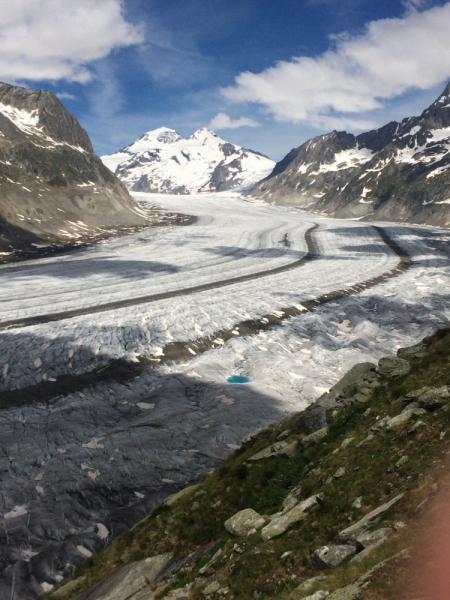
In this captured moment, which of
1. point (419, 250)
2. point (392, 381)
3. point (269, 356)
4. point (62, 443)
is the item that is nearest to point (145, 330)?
point (269, 356)

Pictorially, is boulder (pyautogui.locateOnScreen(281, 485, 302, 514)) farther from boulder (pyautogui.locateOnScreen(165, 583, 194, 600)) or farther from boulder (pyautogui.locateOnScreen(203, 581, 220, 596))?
boulder (pyautogui.locateOnScreen(165, 583, 194, 600))

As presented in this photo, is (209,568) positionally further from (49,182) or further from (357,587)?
(49,182)

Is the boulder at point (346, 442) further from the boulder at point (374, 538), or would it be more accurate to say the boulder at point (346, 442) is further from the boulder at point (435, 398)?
the boulder at point (374, 538)

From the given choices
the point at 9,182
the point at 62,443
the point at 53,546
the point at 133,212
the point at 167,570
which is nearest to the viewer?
the point at 167,570

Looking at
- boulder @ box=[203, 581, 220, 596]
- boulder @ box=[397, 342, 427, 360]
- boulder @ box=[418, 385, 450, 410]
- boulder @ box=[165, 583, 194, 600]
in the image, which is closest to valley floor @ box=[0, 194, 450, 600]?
boulder @ box=[165, 583, 194, 600]

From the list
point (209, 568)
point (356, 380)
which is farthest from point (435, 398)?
point (209, 568)

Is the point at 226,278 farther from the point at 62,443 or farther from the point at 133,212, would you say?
the point at 133,212
